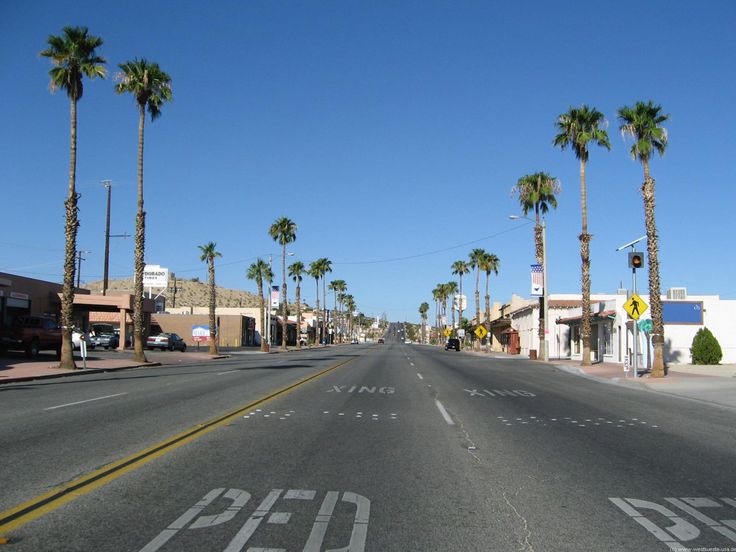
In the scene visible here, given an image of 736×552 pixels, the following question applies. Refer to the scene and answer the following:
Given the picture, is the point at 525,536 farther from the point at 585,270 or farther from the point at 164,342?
the point at 164,342

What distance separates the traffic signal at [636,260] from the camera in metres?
26.0

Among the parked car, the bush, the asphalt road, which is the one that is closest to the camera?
the asphalt road

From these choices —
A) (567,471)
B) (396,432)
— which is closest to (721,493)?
(567,471)

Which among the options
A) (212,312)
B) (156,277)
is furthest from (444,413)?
(156,277)

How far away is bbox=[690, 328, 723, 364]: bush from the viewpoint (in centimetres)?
3850

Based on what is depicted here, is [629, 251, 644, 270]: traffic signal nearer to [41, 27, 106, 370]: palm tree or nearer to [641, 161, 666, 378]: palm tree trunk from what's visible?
[641, 161, 666, 378]: palm tree trunk

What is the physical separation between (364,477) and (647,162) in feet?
83.9

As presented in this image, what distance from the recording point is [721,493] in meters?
7.47

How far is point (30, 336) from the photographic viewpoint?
3556 centimetres

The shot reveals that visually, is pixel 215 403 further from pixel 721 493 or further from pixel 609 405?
pixel 721 493

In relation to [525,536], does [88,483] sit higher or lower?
higher

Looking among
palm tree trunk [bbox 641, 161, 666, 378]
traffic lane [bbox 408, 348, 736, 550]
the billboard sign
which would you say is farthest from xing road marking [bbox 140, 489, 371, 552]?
the billboard sign

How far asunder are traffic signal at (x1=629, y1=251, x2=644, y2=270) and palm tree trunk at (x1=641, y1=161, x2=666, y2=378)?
8.07ft

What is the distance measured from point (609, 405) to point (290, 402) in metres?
8.11
